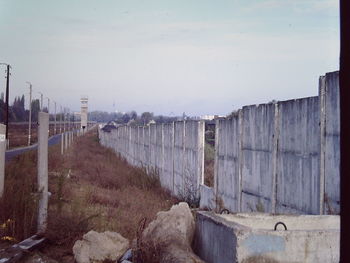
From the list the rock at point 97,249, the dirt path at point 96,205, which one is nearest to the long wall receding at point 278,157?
the dirt path at point 96,205

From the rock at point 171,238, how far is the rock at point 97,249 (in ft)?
1.74

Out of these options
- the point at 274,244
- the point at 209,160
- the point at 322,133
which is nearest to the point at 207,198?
the point at 322,133

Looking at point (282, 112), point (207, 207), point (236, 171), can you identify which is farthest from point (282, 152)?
point (207, 207)

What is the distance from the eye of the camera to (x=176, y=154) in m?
15.2

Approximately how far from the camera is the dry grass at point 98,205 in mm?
7789

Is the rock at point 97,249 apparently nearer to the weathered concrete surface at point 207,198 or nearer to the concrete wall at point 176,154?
the weathered concrete surface at point 207,198

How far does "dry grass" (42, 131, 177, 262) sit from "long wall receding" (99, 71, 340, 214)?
1489 millimetres

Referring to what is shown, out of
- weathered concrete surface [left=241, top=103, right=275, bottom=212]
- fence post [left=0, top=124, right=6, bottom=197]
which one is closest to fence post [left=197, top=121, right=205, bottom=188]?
weathered concrete surface [left=241, top=103, right=275, bottom=212]

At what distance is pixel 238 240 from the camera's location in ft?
14.5

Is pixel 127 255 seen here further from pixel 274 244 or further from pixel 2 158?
pixel 2 158

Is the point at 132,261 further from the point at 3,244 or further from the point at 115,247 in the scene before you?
the point at 3,244

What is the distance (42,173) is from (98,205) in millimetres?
3266

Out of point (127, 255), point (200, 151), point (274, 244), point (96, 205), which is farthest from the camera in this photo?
point (200, 151)

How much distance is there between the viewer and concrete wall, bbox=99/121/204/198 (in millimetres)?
12625
